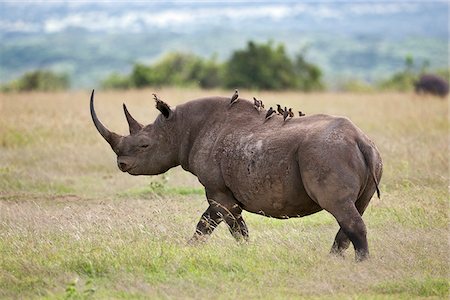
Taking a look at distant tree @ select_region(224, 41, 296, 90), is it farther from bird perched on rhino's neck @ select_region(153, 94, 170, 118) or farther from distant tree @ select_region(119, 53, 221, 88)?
bird perched on rhino's neck @ select_region(153, 94, 170, 118)

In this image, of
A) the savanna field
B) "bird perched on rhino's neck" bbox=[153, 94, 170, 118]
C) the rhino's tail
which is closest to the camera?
the savanna field

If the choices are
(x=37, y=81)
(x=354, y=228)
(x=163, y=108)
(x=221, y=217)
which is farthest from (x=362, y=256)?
(x=37, y=81)

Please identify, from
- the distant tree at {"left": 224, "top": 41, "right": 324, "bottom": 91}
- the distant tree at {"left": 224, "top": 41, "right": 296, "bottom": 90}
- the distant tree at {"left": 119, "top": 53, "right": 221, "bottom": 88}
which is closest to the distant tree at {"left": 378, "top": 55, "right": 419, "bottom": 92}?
the distant tree at {"left": 224, "top": 41, "right": 324, "bottom": 91}

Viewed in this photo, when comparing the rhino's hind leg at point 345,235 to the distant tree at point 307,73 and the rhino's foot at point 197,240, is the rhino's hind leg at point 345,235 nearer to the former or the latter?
the rhino's foot at point 197,240

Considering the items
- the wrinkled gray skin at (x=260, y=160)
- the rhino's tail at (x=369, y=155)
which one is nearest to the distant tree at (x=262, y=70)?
the wrinkled gray skin at (x=260, y=160)

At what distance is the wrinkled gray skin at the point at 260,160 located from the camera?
10742mm

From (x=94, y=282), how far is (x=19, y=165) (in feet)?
29.5

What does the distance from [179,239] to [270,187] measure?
3.95 feet

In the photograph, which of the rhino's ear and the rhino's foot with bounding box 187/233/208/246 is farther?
the rhino's ear

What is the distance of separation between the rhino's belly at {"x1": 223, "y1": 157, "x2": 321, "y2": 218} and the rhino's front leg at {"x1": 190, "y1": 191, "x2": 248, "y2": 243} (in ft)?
0.42

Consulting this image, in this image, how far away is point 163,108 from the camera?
12469 mm

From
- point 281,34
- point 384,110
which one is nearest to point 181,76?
point 384,110

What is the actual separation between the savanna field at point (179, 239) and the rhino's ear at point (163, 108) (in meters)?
1.24

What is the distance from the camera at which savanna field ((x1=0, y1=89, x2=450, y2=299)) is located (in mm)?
10055
